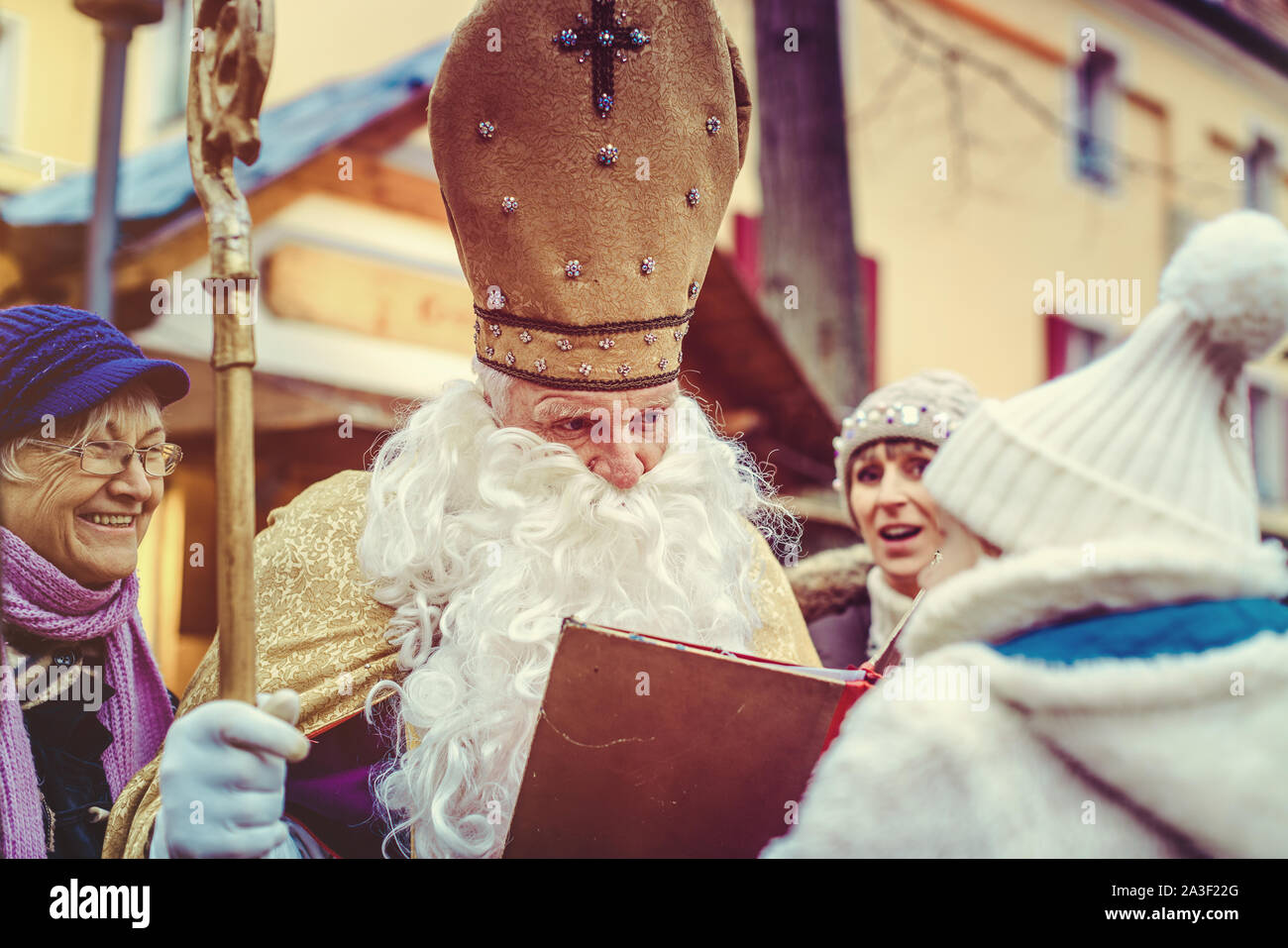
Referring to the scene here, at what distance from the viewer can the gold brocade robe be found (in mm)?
2207

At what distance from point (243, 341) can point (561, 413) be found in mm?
871

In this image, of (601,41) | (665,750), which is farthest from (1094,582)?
(601,41)

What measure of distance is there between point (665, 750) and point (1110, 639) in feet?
2.53

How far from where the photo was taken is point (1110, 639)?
1.43 metres

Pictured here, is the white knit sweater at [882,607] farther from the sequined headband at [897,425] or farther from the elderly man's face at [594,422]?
the elderly man's face at [594,422]

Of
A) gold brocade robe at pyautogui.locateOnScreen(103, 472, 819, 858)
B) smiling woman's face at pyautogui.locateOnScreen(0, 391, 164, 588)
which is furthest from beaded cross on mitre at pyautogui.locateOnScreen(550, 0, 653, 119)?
smiling woman's face at pyautogui.locateOnScreen(0, 391, 164, 588)

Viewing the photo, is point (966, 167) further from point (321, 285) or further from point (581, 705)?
point (581, 705)

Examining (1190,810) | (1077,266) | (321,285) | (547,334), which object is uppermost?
(1077,266)

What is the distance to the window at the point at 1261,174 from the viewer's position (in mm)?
9984

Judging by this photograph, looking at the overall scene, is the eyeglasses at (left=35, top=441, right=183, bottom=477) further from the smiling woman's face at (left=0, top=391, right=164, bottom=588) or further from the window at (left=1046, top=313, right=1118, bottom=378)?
the window at (left=1046, top=313, right=1118, bottom=378)

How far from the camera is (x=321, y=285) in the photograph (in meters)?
5.04

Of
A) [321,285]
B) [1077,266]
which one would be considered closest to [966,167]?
[1077,266]

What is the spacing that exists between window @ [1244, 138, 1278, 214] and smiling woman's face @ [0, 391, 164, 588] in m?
10.1

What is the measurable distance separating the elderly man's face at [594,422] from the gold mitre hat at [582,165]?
0.10 feet
